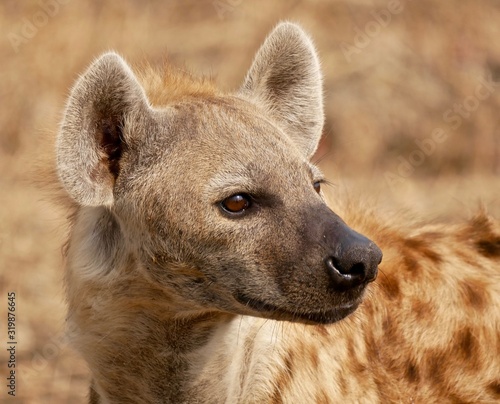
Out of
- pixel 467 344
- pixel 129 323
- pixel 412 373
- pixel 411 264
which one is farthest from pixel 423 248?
pixel 129 323

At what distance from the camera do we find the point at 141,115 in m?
3.54

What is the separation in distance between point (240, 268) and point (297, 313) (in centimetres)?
23

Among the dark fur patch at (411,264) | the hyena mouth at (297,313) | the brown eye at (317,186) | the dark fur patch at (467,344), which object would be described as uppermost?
the brown eye at (317,186)

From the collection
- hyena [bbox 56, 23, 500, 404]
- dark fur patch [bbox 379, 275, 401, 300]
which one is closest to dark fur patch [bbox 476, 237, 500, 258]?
hyena [bbox 56, 23, 500, 404]

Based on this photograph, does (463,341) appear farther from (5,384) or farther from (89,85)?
(5,384)

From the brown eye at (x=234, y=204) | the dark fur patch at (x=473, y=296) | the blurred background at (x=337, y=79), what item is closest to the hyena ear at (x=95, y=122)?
the brown eye at (x=234, y=204)

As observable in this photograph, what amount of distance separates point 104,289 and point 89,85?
0.71m

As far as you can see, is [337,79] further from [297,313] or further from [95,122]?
[297,313]

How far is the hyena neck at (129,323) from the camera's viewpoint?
353 cm

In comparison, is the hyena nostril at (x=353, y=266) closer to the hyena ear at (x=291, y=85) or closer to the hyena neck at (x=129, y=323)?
the hyena neck at (x=129, y=323)

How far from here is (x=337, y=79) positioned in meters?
9.02

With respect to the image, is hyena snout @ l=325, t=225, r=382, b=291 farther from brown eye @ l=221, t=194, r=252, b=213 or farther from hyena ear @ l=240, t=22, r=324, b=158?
hyena ear @ l=240, t=22, r=324, b=158

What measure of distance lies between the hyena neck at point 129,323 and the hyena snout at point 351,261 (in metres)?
0.54

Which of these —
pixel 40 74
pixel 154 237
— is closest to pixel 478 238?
pixel 154 237
